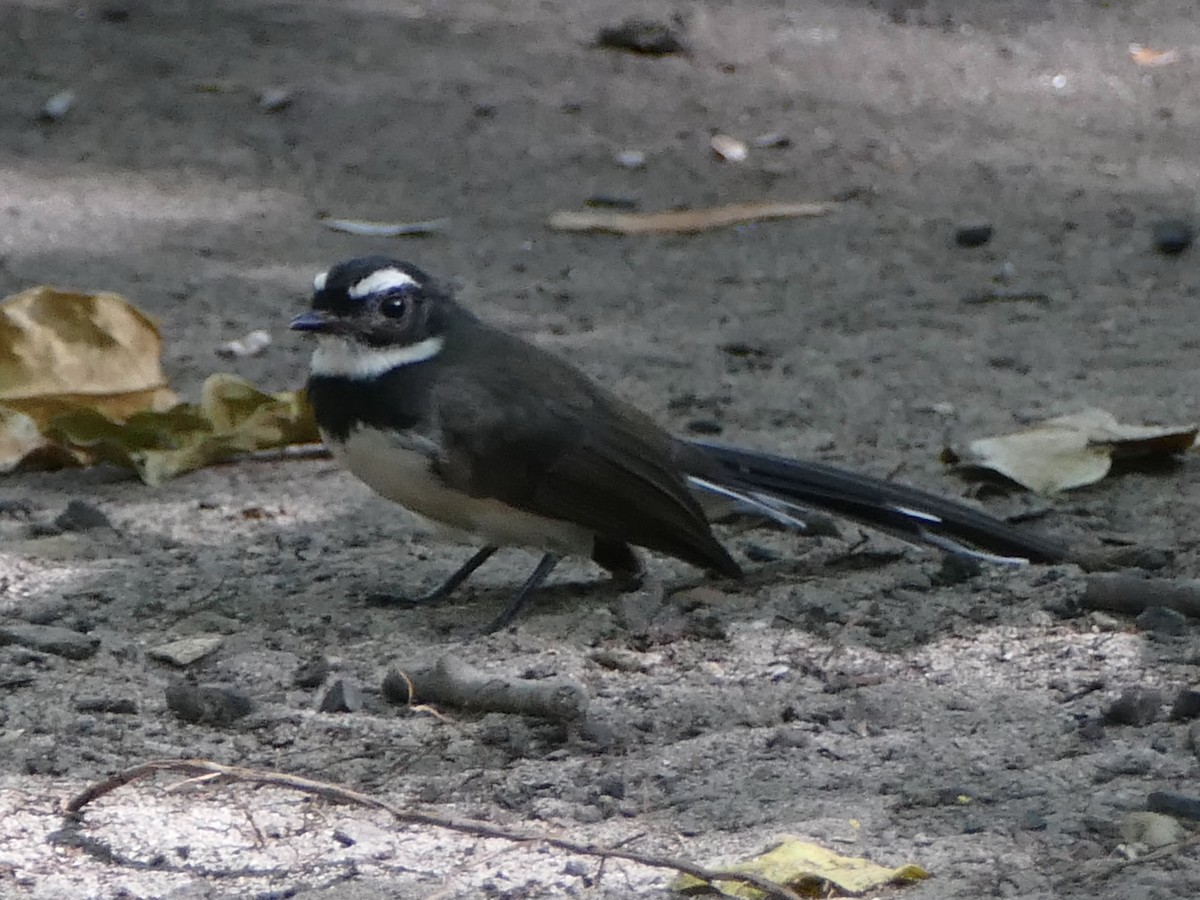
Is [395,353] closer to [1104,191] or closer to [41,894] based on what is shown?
[41,894]

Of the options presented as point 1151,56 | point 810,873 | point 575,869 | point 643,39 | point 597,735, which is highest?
point 1151,56

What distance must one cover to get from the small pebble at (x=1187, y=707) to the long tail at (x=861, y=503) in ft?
3.82

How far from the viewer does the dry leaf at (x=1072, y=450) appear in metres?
5.61

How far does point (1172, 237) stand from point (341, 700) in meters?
5.30

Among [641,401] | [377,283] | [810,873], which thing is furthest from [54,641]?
[641,401]

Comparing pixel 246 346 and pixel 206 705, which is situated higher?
pixel 206 705

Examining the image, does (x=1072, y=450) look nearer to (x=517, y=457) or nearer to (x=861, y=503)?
(x=861, y=503)

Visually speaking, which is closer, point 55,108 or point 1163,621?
point 1163,621

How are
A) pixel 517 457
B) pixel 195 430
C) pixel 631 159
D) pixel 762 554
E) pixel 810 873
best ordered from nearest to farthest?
pixel 810 873
pixel 517 457
pixel 762 554
pixel 195 430
pixel 631 159

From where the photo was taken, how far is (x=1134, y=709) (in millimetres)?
3791

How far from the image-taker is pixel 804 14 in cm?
1104

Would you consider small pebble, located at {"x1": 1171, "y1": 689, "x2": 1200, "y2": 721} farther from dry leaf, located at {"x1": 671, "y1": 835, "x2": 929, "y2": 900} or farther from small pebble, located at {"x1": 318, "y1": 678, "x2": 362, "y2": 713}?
small pebble, located at {"x1": 318, "y1": 678, "x2": 362, "y2": 713}

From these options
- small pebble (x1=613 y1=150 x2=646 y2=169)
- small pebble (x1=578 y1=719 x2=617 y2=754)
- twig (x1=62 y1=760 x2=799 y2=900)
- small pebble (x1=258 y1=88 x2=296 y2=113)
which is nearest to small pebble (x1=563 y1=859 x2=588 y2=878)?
twig (x1=62 y1=760 x2=799 y2=900)

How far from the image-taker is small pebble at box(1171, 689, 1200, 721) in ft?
12.6
